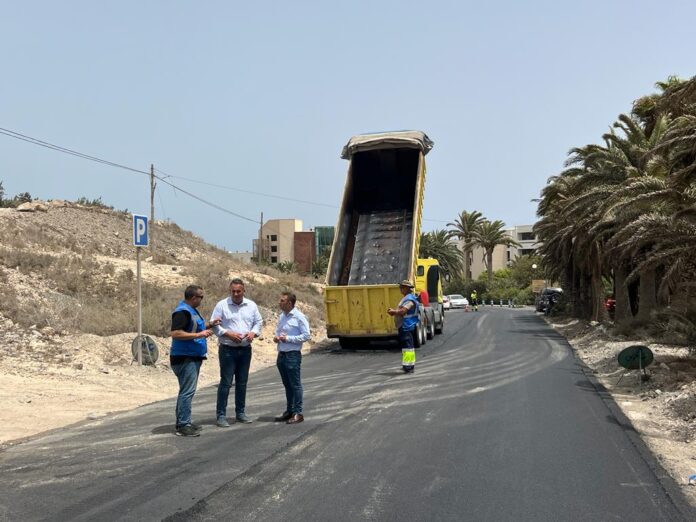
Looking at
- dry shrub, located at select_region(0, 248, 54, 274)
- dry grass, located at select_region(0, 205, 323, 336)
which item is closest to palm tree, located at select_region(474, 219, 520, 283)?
dry grass, located at select_region(0, 205, 323, 336)

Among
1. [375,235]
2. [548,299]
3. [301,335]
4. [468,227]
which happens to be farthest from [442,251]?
[301,335]

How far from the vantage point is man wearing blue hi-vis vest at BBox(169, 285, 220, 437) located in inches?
296

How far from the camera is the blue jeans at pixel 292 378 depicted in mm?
8372

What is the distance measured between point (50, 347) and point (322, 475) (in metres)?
9.92

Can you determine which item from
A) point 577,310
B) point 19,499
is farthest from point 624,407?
point 577,310

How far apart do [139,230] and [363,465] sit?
8436 mm

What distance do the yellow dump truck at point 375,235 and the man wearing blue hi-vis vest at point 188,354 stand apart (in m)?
9.95

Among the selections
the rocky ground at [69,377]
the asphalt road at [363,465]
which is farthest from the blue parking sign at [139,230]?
the asphalt road at [363,465]

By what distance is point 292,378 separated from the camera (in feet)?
27.4

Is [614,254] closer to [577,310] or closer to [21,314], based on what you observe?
[577,310]

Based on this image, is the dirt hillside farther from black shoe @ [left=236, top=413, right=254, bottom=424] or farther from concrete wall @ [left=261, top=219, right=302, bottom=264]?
concrete wall @ [left=261, top=219, right=302, bottom=264]

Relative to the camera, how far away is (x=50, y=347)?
13.9m

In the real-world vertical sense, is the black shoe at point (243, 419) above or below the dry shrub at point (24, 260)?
below

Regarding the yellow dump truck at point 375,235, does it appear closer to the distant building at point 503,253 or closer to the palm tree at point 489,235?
the palm tree at point 489,235
